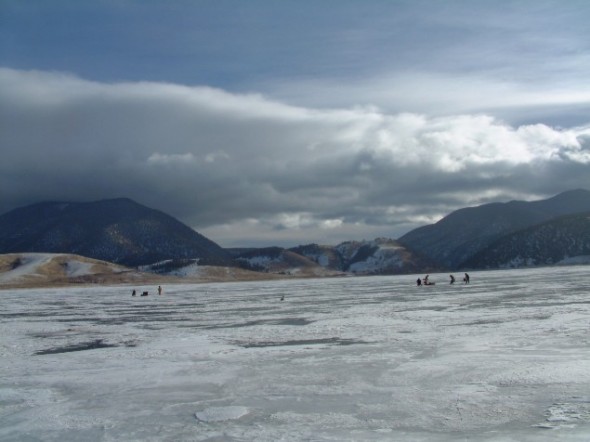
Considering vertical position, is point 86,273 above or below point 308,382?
above

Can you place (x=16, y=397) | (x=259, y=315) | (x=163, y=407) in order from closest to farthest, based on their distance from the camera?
(x=163, y=407) → (x=16, y=397) → (x=259, y=315)

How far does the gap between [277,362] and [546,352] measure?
24.7 ft

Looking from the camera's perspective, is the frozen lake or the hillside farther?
the hillside

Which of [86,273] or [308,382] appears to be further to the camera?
[86,273]

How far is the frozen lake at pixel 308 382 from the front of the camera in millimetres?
10742

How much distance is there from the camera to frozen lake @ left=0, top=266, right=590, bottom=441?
1074cm

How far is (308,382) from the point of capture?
47.1ft

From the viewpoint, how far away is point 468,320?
1030 inches

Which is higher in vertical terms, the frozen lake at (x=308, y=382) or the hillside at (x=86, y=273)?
the hillside at (x=86, y=273)

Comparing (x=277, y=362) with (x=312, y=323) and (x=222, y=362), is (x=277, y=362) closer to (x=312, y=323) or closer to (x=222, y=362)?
(x=222, y=362)

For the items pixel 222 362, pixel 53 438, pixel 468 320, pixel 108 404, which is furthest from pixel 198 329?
pixel 53 438

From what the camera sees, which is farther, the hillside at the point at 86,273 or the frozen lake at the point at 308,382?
the hillside at the point at 86,273

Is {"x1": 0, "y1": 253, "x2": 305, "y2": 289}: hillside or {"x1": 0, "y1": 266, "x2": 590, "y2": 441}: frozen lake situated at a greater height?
{"x1": 0, "y1": 253, "x2": 305, "y2": 289}: hillside

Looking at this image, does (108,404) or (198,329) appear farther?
(198,329)
